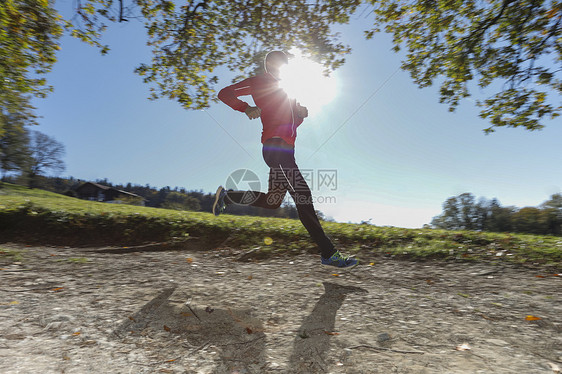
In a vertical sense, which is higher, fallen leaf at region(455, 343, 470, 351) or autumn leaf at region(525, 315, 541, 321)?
autumn leaf at region(525, 315, 541, 321)

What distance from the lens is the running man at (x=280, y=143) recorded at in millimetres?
3756

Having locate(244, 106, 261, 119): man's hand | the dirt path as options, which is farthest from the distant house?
locate(244, 106, 261, 119): man's hand

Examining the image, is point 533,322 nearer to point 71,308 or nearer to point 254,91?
point 254,91

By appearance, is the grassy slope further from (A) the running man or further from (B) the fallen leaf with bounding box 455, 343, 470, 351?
(B) the fallen leaf with bounding box 455, 343, 470, 351

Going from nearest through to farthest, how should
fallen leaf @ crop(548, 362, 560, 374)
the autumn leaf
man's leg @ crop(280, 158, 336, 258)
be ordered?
fallen leaf @ crop(548, 362, 560, 374) < the autumn leaf < man's leg @ crop(280, 158, 336, 258)

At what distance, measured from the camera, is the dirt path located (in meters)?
1.94

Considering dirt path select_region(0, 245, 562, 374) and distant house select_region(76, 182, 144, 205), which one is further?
distant house select_region(76, 182, 144, 205)

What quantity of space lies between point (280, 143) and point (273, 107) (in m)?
0.50

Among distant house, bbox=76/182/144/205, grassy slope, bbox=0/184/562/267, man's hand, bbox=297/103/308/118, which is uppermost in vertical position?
distant house, bbox=76/182/144/205

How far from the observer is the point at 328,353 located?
2080 mm

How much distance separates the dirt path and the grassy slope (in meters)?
1.11

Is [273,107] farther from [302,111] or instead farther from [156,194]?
[156,194]

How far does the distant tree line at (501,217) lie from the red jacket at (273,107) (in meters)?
27.1

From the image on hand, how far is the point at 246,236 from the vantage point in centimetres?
660
